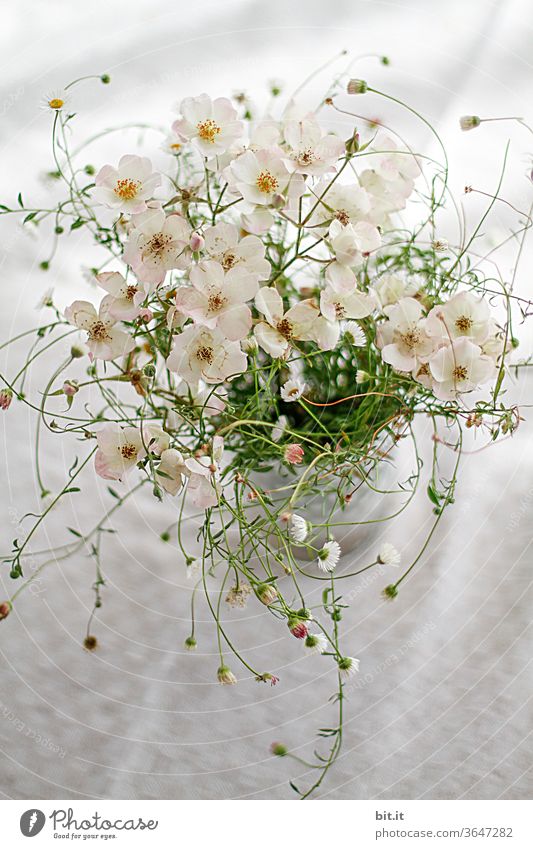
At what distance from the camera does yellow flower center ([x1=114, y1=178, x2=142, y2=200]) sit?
30 cm

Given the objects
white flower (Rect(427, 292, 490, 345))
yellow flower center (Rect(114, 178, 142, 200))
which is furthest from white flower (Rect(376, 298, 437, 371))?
yellow flower center (Rect(114, 178, 142, 200))

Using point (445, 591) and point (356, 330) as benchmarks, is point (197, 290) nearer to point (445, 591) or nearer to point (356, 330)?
point (356, 330)

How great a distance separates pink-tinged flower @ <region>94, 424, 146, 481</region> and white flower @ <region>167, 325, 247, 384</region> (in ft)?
0.13

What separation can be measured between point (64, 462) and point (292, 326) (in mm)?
284

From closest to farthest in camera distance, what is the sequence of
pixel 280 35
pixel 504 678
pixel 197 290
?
1. pixel 197 290
2. pixel 504 678
3. pixel 280 35

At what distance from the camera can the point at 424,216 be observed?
1.82 feet

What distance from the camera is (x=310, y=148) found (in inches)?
11.5

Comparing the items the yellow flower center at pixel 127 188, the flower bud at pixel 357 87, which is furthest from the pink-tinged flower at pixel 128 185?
the flower bud at pixel 357 87

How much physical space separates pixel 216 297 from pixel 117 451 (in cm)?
8

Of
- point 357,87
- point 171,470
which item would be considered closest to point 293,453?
point 171,470

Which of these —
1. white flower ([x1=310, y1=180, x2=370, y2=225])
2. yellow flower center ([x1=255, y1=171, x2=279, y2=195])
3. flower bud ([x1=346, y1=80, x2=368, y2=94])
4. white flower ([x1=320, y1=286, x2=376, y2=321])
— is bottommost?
white flower ([x1=320, y1=286, x2=376, y2=321])

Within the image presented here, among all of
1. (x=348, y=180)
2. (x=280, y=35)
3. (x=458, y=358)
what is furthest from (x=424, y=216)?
(x=458, y=358)

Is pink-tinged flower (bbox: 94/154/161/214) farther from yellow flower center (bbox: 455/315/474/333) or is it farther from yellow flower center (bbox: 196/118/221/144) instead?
yellow flower center (bbox: 455/315/474/333)

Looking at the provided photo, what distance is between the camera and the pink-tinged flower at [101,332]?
30 cm
